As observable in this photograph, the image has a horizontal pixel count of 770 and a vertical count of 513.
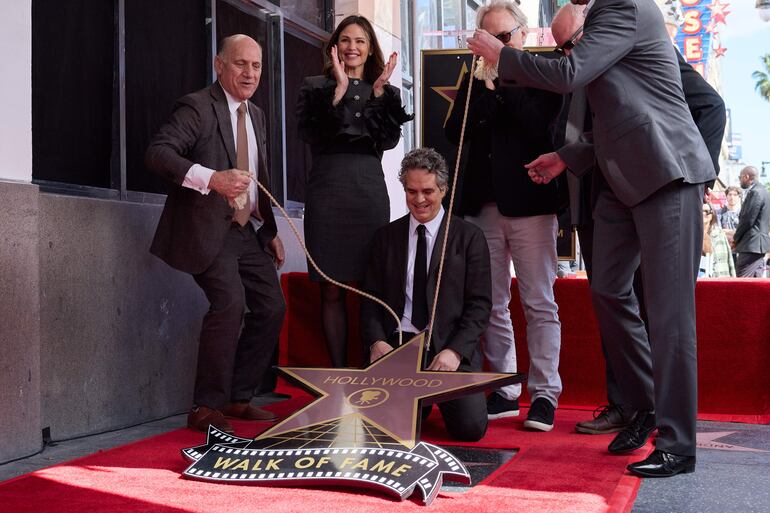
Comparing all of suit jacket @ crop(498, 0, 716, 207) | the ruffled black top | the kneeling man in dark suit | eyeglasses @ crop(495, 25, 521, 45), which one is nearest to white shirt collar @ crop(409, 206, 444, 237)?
the kneeling man in dark suit

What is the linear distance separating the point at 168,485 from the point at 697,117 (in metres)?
2.47

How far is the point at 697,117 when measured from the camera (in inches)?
150

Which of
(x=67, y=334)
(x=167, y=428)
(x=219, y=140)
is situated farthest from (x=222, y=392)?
(x=219, y=140)

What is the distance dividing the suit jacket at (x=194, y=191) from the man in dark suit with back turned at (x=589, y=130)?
151 centimetres

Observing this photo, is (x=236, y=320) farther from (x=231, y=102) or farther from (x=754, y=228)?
(x=754, y=228)

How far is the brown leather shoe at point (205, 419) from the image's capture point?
13.7 feet

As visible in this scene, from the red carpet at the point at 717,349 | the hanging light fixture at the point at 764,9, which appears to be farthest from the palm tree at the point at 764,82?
the red carpet at the point at 717,349

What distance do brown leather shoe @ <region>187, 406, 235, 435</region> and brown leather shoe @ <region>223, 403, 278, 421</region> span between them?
247 mm

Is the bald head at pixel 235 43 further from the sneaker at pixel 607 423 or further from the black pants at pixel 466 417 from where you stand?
the sneaker at pixel 607 423

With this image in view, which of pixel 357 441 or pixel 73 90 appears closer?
pixel 357 441

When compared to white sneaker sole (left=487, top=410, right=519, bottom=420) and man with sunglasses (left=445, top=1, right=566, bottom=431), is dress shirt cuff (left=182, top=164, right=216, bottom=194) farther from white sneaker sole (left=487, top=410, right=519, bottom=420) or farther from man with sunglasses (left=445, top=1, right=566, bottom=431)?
white sneaker sole (left=487, top=410, right=519, bottom=420)

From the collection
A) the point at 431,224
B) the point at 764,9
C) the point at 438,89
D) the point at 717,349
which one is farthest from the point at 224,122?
the point at 764,9

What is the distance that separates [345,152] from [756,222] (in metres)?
7.29

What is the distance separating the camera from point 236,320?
14.1 ft
